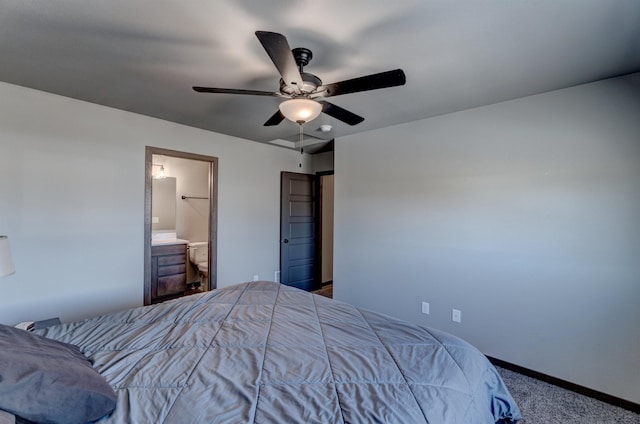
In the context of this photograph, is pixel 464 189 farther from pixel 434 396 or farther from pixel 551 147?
pixel 434 396

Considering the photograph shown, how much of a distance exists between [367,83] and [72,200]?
2874mm

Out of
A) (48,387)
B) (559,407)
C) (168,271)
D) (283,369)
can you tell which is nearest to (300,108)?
(283,369)

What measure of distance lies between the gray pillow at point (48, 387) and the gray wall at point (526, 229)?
2904 mm

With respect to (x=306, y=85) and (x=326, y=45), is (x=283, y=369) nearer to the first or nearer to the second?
(x=306, y=85)

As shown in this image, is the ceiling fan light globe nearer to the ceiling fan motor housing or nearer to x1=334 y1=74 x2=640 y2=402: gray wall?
the ceiling fan motor housing

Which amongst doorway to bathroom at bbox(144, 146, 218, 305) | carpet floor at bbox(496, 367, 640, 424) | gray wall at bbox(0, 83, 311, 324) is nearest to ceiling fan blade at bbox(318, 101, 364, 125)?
gray wall at bbox(0, 83, 311, 324)

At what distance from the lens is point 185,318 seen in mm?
1795

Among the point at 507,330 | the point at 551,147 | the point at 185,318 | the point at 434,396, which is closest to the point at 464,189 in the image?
the point at 551,147

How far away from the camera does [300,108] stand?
1.85m

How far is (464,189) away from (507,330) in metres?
1.36

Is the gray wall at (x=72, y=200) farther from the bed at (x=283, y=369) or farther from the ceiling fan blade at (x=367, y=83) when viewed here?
the ceiling fan blade at (x=367, y=83)

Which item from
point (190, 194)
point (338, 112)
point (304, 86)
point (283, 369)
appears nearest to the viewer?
point (283, 369)

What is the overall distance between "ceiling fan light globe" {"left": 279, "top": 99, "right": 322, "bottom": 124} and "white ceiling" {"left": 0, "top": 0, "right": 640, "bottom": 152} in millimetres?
349

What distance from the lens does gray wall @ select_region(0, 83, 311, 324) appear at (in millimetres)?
2445
